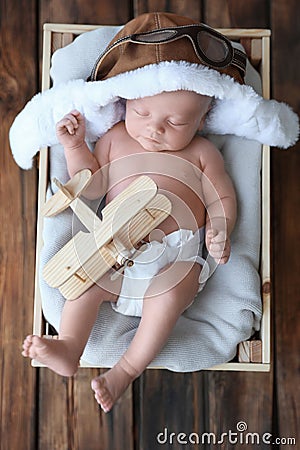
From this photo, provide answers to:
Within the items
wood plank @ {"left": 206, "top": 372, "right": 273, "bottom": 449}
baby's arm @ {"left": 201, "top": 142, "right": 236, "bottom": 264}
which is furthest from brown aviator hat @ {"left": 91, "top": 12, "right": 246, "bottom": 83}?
wood plank @ {"left": 206, "top": 372, "right": 273, "bottom": 449}

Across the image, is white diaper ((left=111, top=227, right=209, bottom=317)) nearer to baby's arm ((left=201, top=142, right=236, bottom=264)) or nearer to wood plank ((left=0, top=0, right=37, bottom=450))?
baby's arm ((left=201, top=142, right=236, bottom=264))

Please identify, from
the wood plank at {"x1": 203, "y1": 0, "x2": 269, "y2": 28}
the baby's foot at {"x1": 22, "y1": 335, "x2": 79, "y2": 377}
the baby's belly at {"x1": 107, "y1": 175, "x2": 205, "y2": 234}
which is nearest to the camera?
the baby's foot at {"x1": 22, "y1": 335, "x2": 79, "y2": 377}

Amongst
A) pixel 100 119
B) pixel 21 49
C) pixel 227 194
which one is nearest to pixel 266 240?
pixel 227 194

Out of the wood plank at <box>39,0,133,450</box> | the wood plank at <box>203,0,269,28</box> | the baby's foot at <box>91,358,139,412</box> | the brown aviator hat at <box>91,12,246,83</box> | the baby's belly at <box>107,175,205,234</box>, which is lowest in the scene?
the wood plank at <box>39,0,133,450</box>

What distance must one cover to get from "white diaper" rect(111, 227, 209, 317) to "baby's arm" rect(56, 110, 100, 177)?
0.17 m

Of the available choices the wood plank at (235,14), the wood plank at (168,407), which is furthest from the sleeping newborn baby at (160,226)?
the wood plank at (235,14)

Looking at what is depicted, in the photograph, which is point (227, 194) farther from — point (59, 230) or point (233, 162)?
point (59, 230)

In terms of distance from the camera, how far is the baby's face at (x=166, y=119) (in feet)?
3.40

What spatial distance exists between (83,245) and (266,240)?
310 mm

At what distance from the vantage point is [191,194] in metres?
1.12

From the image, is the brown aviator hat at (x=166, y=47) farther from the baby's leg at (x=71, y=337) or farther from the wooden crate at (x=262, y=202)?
the baby's leg at (x=71, y=337)

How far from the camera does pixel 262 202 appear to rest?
1.14 m

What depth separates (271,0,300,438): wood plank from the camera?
1.27 m

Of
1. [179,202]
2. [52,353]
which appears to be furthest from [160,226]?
[52,353]
